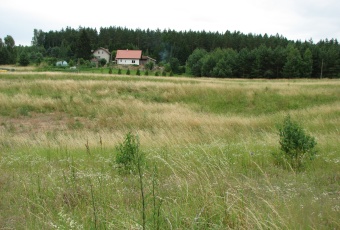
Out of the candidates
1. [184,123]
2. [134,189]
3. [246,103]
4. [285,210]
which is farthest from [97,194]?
[246,103]

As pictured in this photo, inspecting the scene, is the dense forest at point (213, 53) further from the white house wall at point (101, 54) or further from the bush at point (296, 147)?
the bush at point (296, 147)

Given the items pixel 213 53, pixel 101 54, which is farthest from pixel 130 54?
pixel 213 53

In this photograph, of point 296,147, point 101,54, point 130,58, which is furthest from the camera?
point 101,54

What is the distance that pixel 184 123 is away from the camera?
499 inches

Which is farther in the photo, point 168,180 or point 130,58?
point 130,58

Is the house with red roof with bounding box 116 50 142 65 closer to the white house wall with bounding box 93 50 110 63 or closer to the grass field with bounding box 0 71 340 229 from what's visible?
the white house wall with bounding box 93 50 110 63

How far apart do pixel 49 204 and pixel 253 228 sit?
2.45 meters

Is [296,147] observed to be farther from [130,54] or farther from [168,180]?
[130,54]

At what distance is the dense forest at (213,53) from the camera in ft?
223

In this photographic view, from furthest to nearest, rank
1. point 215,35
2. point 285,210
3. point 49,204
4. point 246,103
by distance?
1. point 215,35
2. point 246,103
3. point 49,204
4. point 285,210

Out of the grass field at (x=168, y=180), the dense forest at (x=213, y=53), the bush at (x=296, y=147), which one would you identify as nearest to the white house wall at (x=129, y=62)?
the dense forest at (x=213, y=53)

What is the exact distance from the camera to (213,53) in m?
77.6

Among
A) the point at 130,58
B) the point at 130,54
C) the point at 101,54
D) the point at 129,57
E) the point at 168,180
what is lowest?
the point at 168,180

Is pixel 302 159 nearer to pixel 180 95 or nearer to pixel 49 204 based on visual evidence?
pixel 49 204
